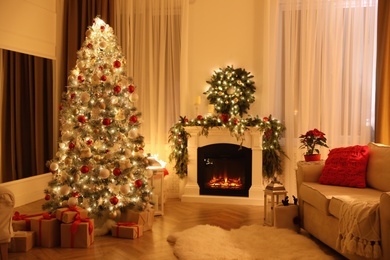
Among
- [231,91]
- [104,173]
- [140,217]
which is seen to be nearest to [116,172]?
[104,173]

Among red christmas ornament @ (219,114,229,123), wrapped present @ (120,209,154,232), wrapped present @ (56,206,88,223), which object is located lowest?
wrapped present @ (120,209,154,232)

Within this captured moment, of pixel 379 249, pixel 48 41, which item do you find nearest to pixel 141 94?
pixel 48 41

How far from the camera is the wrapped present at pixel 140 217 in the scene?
444 centimetres

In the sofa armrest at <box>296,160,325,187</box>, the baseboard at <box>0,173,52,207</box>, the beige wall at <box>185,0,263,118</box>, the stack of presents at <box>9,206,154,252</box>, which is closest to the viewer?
the stack of presents at <box>9,206,154,252</box>

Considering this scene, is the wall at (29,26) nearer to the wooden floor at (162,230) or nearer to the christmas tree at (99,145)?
the christmas tree at (99,145)

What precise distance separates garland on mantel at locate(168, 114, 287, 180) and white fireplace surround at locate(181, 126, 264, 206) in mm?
69

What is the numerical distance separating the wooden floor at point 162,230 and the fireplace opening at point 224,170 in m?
0.31

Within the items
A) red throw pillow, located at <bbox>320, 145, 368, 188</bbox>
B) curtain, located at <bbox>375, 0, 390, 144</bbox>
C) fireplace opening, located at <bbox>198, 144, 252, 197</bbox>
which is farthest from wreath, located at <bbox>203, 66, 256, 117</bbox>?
red throw pillow, located at <bbox>320, 145, 368, 188</bbox>

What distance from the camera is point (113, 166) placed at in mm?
4527

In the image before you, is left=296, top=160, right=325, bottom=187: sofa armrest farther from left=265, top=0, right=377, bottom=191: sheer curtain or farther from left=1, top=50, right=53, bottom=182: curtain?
left=1, top=50, right=53, bottom=182: curtain

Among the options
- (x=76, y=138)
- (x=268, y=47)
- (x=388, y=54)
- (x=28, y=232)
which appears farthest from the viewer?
(x=268, y=47)

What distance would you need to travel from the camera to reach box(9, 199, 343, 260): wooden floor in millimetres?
3740

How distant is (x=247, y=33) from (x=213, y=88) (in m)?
1.01

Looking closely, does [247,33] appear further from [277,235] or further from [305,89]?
[277,235]
